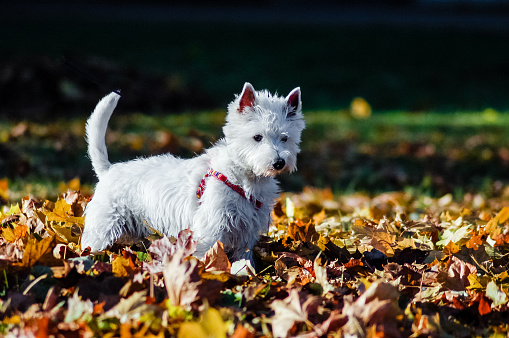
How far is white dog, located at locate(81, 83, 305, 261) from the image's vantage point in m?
2.85

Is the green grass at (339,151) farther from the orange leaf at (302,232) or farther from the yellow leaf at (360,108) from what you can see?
the orange leaf at (302,232)

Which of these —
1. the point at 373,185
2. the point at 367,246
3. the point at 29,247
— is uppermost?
the point at 29,247

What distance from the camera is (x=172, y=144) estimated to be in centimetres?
647

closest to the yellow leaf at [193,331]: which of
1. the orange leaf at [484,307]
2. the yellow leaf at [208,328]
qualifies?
the yellow leaf at [208,328]

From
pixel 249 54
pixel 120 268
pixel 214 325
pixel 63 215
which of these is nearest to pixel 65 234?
pixel 63 215

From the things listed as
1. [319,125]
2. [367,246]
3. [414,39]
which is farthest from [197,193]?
[414,39]

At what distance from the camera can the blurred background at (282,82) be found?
20.8ft

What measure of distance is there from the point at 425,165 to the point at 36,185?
14.4 ft

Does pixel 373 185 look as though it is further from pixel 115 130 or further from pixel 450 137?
pixel 115 130

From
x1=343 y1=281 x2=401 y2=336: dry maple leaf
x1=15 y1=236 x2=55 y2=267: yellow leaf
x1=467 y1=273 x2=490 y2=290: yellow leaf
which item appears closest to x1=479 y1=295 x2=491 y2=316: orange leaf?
x1=467 y1=273 x2=490 y2=290: yellow leaf

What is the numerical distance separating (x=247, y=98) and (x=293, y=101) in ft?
0.95

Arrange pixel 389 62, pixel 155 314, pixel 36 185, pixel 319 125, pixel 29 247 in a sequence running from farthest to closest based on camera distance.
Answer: pixel 389 62 < pixel 319 125 < pixel 36 185 < pixel 29 247 < pixel 155 314

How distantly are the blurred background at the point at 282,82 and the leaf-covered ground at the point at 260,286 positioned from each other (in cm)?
95

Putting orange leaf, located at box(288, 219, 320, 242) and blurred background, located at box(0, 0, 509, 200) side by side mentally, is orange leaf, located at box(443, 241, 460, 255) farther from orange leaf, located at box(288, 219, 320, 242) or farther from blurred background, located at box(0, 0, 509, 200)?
blurred background, located at box(0, 0, 509, 200)
